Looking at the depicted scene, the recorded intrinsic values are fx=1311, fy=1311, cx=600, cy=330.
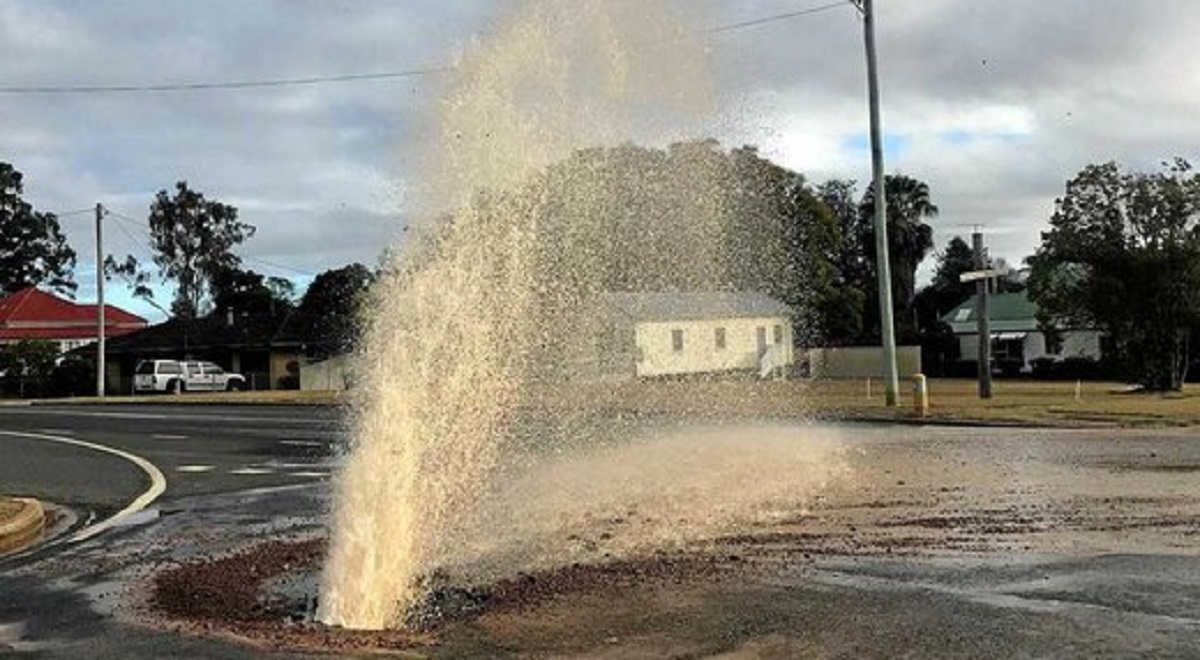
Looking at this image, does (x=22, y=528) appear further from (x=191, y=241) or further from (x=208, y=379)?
(x=191, y=241)

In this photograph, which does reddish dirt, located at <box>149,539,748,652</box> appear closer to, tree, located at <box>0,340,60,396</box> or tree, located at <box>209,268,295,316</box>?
tree, located at <box>0,340,60,396</box>

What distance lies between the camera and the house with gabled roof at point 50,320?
94125mm

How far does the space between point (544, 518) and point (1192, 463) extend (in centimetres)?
899

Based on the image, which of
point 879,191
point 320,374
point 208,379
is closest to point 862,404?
point 879,191

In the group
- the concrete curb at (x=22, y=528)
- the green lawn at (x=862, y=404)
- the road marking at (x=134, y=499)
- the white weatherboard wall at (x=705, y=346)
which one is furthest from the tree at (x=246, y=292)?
the concrete curb at (x=22, y=528)

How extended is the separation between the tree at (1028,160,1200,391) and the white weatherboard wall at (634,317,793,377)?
17761 millimetres

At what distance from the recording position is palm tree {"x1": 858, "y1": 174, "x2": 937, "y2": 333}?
88.7m

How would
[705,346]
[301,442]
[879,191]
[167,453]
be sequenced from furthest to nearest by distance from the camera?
[705,346], [879,191], [301,442], [167,453]

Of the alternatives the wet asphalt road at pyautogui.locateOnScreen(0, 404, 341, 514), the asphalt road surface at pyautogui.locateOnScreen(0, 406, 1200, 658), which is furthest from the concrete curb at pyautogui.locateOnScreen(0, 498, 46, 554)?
the wet asphalt road at pyautogui.locateOnScreen(0, 404, 341, 514)

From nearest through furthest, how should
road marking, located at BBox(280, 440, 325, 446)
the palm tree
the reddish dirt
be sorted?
the reddish dirt → road marking, located at BBox(280, 440, 325, 446) → the palm tree

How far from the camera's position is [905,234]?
8894 centimetres

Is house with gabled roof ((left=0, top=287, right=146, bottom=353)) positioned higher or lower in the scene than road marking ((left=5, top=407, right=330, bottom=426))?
higher

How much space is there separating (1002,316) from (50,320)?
6754 cm

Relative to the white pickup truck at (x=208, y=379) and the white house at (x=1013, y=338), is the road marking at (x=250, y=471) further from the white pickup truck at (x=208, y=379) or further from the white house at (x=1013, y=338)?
the white house at (x=1013, y=338)
